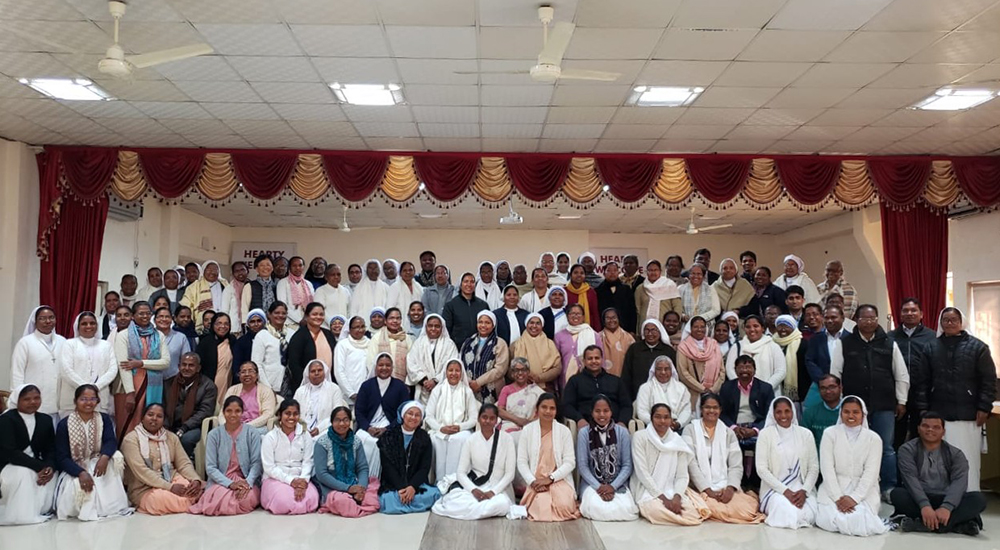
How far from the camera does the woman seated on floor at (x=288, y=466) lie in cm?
502

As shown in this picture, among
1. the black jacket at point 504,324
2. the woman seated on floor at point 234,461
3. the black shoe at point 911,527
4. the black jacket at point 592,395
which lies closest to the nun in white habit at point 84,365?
the woman seated on floor at point 234,461

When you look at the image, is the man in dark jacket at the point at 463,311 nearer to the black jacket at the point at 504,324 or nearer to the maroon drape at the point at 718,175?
the black jacket at the point at 504,324

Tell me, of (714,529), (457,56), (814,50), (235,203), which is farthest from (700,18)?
(235,203)

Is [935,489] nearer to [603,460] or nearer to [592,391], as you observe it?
[603,460]

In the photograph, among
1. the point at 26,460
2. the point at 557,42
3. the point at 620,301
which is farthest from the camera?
the point at 620,301

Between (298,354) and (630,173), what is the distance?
3819 millimetres

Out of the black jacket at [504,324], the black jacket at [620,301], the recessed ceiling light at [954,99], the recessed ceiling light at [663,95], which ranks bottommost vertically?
the black jacket at [504,324]

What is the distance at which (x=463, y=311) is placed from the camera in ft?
20.8

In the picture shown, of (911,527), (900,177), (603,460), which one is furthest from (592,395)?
(900,177)

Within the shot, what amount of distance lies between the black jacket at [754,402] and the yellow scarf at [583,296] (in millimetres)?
1472

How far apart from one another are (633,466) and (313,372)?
8.28ft

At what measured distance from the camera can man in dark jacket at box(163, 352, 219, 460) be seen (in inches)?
219

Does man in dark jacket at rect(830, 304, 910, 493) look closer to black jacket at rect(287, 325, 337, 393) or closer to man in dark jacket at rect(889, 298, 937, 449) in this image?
man in dark jacket at rect(889, 298, 937, 449)

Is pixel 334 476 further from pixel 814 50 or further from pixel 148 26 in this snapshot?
pixel 814 50
